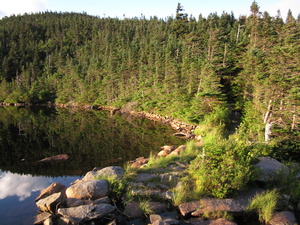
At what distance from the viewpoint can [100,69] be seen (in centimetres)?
5812

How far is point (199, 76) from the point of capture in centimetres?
2488

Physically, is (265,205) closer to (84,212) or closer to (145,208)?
(145,208)

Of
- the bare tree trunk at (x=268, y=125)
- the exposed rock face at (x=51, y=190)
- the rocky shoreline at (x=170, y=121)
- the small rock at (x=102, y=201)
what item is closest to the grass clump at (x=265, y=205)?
the small rock at (x=102, y=201)

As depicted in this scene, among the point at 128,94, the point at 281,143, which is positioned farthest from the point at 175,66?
the point at 281,143

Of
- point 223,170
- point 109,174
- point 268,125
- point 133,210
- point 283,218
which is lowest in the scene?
point 133,210

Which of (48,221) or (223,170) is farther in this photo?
(223,170)

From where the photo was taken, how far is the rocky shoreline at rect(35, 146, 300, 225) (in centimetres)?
586

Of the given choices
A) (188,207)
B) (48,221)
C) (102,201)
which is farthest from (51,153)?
(188,207)

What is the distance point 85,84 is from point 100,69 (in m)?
6.01

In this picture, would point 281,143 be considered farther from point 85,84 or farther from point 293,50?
point 85,84

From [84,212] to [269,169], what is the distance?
22.1 ft

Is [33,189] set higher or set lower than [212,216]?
lower

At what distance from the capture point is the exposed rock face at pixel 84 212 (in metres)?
5.70

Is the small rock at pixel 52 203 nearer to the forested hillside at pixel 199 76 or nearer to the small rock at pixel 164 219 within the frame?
the small rock at pixel 164 219
